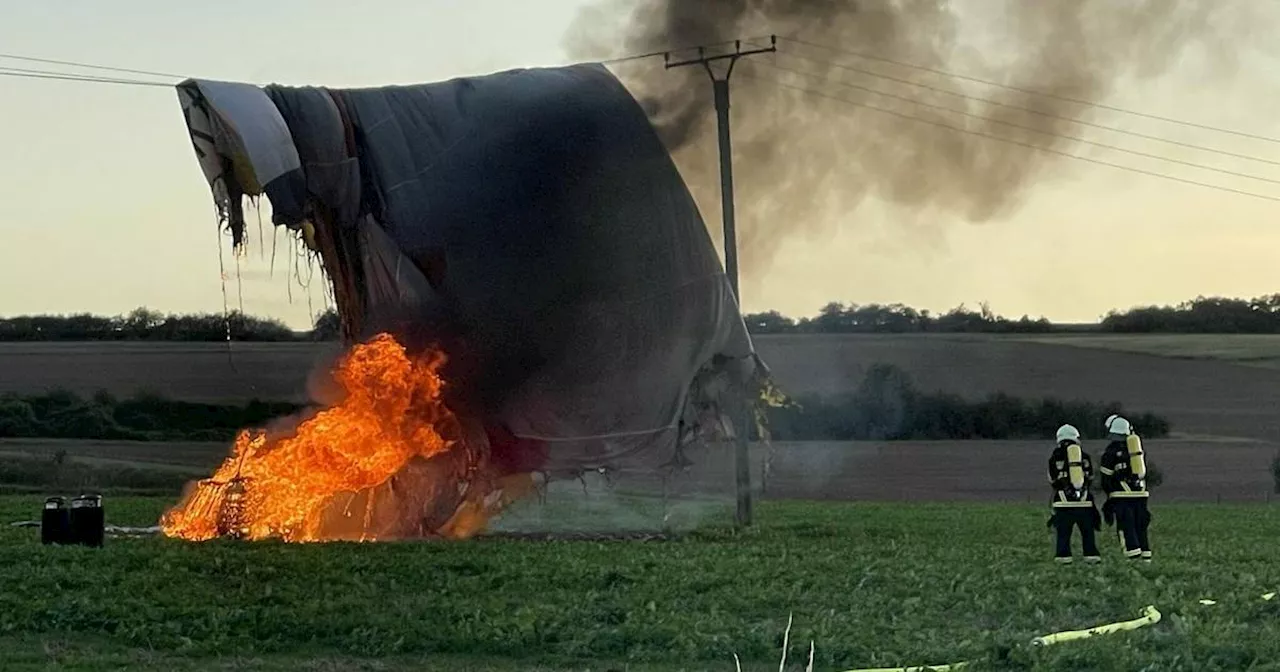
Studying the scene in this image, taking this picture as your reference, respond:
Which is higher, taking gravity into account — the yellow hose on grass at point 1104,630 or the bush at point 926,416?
the bush at point 926,416

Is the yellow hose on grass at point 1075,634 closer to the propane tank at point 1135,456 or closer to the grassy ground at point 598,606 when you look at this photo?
the grassy ground at point 598,606

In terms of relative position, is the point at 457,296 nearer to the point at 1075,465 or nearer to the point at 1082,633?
the point at 1075,465

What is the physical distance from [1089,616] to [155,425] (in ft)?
140

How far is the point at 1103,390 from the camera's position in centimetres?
5806

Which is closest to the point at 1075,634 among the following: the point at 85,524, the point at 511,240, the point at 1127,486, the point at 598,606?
the point at 598,606

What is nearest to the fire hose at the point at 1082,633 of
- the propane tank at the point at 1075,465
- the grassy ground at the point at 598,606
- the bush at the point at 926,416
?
the grassy ground at the point at 598,606

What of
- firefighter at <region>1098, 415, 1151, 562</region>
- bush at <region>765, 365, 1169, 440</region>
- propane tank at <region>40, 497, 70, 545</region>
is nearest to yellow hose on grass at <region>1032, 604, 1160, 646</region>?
firefighter at <region>1098, 415, 1151, 562</region>

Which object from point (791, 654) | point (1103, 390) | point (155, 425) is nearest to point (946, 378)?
point (1103, 390)

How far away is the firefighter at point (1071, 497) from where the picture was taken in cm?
1978

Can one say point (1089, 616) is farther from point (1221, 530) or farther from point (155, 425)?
point (155, 425)

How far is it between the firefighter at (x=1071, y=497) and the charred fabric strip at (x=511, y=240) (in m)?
6.28

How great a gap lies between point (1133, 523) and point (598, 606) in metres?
9.97

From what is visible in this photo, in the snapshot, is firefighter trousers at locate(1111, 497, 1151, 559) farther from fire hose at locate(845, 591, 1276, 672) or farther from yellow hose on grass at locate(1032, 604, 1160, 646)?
yellow hose on grass at locate(1032, 604, 1160, 646)

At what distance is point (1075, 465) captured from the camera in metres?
19.8
